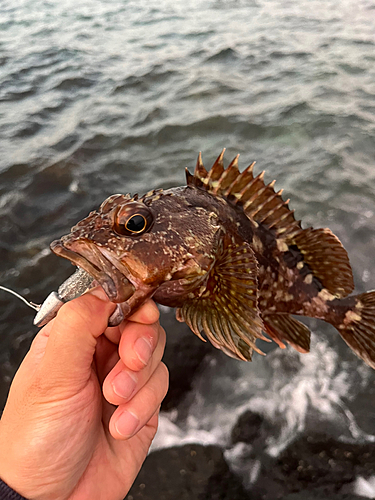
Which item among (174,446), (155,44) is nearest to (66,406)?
(174,446)

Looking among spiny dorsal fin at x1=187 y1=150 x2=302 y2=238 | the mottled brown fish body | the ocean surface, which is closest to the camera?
the mottled brown fish body

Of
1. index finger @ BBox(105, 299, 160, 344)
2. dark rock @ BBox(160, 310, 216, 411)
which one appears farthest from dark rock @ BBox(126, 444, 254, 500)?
index finger @ BBox(105, 299, 160, 344)

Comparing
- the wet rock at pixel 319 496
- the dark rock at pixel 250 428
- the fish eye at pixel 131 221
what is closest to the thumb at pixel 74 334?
the fish eye at pixel 131 221

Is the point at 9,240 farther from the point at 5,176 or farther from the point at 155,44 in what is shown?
the point at 155,44

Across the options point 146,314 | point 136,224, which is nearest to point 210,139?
point 136,224

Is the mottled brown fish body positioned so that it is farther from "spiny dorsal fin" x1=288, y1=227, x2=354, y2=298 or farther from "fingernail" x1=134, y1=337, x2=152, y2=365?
"fingernail" x1=134, y1=337, x2=152, y2=365
